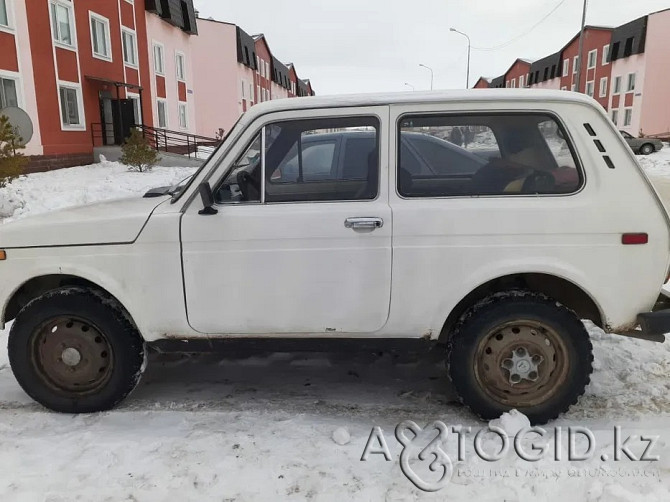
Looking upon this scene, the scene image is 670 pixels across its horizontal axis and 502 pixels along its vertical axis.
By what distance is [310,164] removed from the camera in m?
3.50

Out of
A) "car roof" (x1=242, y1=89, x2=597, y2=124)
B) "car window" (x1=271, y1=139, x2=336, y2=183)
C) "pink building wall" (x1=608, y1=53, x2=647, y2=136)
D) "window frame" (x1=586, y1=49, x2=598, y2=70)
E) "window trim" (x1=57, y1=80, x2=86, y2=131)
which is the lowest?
"car window" (x1=271, y1=139, x2=336, y2=183)

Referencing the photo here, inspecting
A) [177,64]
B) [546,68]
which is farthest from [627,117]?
[177,64]

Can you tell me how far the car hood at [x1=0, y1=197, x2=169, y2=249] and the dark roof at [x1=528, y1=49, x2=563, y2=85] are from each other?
58388mm

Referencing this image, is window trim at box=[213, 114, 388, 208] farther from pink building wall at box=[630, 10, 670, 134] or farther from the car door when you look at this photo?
pink building wall at box=[630, 10, 670, 134]

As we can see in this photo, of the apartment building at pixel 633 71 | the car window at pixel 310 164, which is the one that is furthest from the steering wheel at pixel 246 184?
the apartment building at pixel 633 71

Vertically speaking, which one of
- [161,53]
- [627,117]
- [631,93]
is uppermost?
[161,53]

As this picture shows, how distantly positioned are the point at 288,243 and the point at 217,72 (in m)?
43.3

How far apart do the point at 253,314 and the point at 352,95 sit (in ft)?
4.93

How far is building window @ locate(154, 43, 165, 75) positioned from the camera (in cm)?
2947

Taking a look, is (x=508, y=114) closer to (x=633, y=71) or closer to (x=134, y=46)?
(x=134, y=46)

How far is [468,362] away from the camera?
3330 millimetres

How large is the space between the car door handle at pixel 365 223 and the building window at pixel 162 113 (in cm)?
2911

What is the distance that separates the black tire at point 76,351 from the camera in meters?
3.49

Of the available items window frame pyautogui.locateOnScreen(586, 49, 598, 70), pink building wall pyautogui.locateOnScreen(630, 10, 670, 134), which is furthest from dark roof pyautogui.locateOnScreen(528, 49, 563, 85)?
pink building wall pyautogui.locateOnScreen(630, 10, 670, 134)
